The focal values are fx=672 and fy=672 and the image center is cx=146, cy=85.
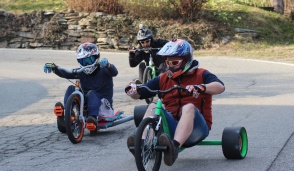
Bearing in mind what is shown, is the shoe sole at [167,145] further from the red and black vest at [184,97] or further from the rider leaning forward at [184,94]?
the red and black vest at [184,97]

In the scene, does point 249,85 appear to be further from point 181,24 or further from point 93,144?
point 181,24

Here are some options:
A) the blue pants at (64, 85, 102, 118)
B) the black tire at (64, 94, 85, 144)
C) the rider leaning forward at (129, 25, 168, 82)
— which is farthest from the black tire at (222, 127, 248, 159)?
the rider leaning forward at (129, 25, 168, 82)

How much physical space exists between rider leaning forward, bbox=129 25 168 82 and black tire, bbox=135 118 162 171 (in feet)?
20.4

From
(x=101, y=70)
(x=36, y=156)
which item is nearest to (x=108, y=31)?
(x=101, y=70)

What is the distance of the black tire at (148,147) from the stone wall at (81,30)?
693 inches

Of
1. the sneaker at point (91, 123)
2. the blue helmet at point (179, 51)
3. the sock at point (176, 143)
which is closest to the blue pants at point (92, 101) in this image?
the sneaker at point (91, 123)

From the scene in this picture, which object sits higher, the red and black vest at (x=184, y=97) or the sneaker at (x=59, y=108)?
the red and black vest at (x=184, y=97)

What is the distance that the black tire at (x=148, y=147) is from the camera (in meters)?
6.12

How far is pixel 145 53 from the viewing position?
1312 cm

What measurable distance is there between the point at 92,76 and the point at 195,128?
314 cm

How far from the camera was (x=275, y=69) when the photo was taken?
1780 cm

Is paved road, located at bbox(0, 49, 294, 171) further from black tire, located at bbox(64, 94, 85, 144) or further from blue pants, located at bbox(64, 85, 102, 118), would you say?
blue pants, located at bbox(64, 85, 102, 118)

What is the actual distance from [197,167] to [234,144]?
462 mm

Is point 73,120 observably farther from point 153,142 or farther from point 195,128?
point 153,142
